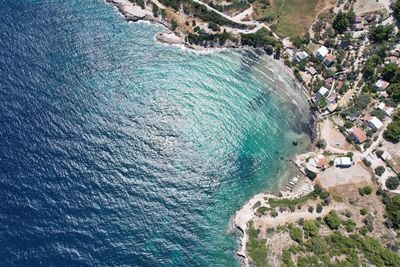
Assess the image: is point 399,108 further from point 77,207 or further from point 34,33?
point 34,33

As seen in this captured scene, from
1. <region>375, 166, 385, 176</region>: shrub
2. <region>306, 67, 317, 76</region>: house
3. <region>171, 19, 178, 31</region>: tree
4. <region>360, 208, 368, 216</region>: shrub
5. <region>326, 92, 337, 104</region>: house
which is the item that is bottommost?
<region>360, 208, 368, 216</region>: shrub

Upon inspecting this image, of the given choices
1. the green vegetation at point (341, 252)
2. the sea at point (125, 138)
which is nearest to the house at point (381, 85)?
the sea at point (125, 138)

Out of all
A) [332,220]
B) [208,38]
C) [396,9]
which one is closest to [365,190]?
[332,220]

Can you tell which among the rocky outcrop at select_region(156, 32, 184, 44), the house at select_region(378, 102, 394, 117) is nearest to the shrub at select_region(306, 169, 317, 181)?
the house at select_region(378, 102, 394, 117)

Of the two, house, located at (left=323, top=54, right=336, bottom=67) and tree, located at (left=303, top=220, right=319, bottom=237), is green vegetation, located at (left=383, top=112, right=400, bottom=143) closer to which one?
house, located at (left=323, top=54, right=336, bottom=67)

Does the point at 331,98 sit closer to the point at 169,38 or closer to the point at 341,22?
the point at 341,22

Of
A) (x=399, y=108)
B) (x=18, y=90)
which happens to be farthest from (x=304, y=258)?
(x=18, y=90)
